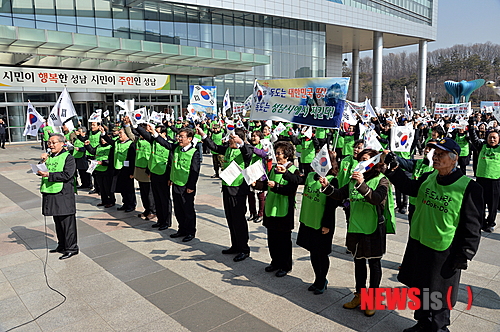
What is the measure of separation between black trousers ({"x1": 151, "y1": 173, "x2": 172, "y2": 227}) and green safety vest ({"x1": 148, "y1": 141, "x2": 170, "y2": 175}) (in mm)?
125

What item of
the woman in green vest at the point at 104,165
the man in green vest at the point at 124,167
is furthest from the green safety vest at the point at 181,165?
the woman in green vest at the point at 104,165

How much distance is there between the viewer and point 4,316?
4543mm

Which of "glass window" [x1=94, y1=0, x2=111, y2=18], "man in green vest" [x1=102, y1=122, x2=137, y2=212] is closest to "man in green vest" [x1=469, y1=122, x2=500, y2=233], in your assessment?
"man in green vest" [x1=102, y1=122, x2=137, y2=212]

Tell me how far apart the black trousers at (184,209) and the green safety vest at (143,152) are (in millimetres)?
1503

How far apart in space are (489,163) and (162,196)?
6151 millimetres

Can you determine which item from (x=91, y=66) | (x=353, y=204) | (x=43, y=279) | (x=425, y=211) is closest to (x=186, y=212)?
(x=43, y=279)

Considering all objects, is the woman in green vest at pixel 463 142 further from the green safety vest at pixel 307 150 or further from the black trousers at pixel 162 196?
the black trousers at pixel 162 196

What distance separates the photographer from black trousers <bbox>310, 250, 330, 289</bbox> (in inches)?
186

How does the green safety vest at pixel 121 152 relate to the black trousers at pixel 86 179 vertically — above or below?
above

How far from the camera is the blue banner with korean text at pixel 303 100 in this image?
18.5 feet

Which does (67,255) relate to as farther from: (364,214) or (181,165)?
(364,214)

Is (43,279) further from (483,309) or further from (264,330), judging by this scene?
(483,309)

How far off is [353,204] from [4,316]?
4.18m

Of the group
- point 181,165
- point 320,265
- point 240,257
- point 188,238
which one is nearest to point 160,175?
point 181,165
